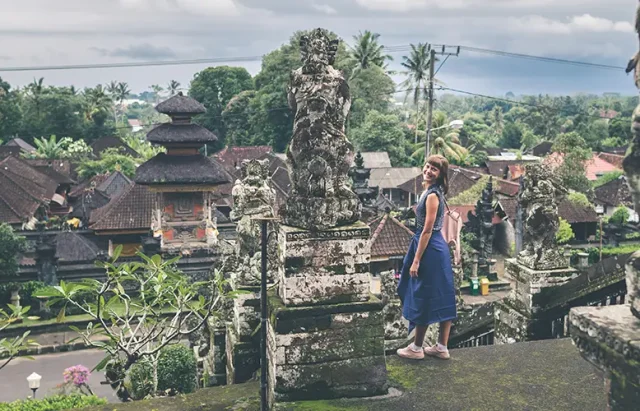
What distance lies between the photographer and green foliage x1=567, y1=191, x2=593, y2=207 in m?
38.4

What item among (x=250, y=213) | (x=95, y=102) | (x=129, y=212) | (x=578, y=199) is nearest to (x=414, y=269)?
(x=250, y=213)

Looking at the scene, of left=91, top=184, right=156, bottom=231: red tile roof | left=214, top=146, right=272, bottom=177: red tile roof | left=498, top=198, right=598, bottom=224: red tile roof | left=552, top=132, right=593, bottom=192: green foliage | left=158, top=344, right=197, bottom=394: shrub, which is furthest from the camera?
left=214, top=146, right=272, bottom=177: red tile roof

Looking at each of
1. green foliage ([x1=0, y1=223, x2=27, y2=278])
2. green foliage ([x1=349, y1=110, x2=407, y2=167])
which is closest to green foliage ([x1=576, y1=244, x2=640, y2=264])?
green foliage ([x1=0, y1=223, x2=27, y2=278])

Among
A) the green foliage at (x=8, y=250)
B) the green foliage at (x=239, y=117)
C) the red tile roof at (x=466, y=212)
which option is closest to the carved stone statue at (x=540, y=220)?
the green foliage at (x=8, y=250)

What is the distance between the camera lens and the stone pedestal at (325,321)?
582cm

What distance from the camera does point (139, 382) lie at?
10.1 metres

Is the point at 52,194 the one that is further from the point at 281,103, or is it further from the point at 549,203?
the point at 549,203

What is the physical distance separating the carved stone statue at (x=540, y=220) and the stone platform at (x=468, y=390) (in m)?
1.80

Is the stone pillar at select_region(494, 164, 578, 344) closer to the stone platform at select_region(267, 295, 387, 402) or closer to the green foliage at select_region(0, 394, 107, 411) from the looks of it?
the stone platform at select_region(267, 295, 387, 402)

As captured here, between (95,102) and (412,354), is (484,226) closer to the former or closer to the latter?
(412,354)

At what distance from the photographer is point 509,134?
343ft

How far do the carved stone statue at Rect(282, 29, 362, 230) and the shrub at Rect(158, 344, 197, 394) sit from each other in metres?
7.41

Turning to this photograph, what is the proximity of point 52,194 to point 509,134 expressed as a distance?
7908 cm

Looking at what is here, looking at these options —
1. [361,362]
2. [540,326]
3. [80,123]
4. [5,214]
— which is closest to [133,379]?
[361,362]
